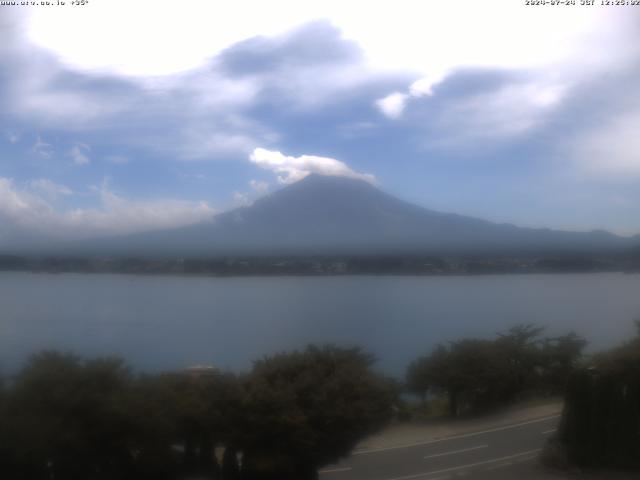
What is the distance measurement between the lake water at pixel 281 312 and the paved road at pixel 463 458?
3.15 ft

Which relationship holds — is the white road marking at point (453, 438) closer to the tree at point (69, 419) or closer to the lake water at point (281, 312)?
the lake water at point (281, 312)

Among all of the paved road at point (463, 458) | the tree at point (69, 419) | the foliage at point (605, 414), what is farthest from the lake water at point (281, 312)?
the paved road at point (463, 458)

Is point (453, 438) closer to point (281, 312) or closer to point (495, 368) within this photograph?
point (495, 368)

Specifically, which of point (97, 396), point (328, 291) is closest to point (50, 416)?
point (97, 396)

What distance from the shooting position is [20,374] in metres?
6.30

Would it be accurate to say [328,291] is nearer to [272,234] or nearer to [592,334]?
[272,234]

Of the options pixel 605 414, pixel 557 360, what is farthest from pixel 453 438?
pixel 605 414

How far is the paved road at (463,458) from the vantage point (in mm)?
7312

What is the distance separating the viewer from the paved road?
7.31m

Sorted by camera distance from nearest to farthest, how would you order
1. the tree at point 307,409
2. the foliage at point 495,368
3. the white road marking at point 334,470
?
the tree at point 307,409
the white road marking at point 334,470
the foliage at point 495,368

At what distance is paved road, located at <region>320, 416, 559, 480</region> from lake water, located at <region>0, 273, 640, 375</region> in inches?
37.8

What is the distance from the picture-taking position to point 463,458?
770 cm

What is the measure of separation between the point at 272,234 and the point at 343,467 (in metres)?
3.01

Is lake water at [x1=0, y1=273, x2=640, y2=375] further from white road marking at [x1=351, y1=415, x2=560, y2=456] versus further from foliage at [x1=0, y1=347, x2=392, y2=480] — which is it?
white road marking at [x1=351, y1=415, x2=560, y2=456]
